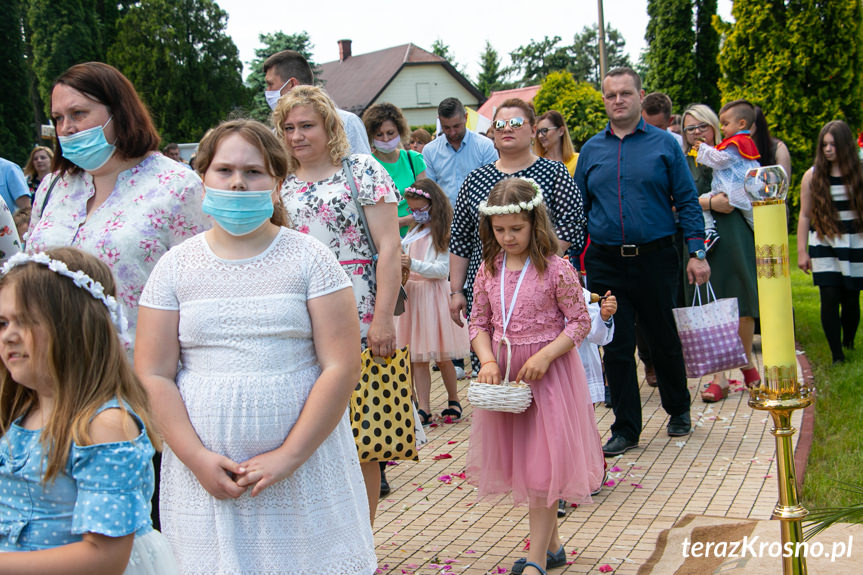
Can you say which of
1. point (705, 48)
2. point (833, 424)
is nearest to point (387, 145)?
point (833, 424)

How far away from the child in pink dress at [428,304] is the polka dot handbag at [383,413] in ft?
9.67

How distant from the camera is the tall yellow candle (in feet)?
8.36

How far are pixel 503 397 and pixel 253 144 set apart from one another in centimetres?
183

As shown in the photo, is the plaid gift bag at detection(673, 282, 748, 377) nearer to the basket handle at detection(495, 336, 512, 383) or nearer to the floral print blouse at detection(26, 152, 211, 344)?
the basket handle at detection(495, 336, 512, 383)

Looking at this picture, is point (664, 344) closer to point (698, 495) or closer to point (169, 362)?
point (698, 495)

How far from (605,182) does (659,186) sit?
1.21 ft

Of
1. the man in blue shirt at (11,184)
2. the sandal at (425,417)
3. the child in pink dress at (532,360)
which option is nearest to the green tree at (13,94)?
the man in blue shirt at (11,184)

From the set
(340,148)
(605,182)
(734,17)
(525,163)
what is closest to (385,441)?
(340,148)

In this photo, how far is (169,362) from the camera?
3.03 m

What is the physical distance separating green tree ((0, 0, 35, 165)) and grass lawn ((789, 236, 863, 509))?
2847 centimetres

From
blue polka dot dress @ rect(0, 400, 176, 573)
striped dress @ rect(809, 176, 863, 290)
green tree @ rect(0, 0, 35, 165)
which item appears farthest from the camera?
green tree @ rect(0, 0, 35, 165)

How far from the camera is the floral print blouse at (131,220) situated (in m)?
3.64

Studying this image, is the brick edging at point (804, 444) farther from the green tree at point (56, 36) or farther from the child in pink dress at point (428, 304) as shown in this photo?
the green tree at point (56, 36)

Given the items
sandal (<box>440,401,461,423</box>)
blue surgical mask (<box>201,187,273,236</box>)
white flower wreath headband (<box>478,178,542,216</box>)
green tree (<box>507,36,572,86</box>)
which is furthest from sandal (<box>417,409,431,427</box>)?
green tree (<box>507,36,572,86</box>)
